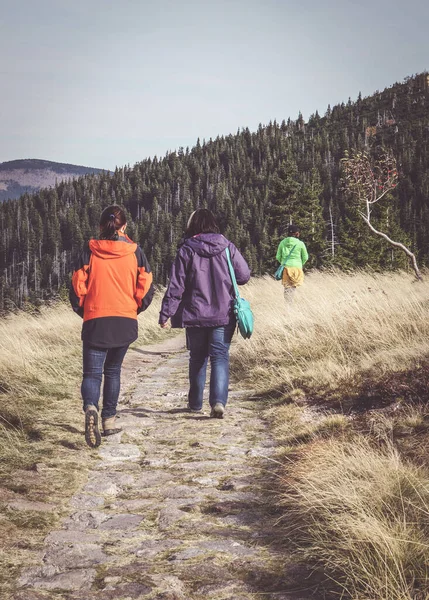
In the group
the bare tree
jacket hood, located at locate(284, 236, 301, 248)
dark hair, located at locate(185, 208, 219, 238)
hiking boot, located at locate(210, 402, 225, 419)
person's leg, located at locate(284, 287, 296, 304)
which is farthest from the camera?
the bare tree

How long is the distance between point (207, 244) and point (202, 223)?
227 mm

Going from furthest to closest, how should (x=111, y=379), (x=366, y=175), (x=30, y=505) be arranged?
(x=366, y=175)
(x=111, y=379)
(x=30, y=505)

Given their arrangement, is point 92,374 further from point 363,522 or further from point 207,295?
point 363,522

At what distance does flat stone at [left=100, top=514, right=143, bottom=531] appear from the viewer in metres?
2.65

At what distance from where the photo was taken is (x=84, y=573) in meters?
2.14

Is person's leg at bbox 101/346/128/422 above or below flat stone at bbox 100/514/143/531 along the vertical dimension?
above

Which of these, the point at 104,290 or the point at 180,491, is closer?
the point at 180,491

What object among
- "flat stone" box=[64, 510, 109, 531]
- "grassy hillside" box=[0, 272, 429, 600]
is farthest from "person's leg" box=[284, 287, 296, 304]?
"flat stone" box=[64, 510, 109, 531]

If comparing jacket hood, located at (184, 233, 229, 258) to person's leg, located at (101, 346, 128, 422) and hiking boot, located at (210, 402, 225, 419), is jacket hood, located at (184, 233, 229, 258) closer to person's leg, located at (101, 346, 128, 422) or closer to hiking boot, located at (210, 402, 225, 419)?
person's leg, located at (101, 346, 128, 422)

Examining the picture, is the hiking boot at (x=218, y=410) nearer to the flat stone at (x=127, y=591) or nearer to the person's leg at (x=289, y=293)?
the flat stone at (x=127, y=591)

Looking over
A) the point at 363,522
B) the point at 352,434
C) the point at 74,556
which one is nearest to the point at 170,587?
the point at 74,556

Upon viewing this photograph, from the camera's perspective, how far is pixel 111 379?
4.48 metres

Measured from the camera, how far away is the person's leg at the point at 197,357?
196 inches

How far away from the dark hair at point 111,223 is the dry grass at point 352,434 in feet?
7.09
